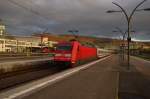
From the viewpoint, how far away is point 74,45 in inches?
1328

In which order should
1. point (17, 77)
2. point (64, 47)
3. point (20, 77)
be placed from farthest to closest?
1. point (64, 47)
2. point (20, 77)
3. point (17, 77)

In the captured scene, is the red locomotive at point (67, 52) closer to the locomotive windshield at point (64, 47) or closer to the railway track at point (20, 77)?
the locomotive windshield at point (64, 47)

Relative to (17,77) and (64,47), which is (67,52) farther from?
(17,77)

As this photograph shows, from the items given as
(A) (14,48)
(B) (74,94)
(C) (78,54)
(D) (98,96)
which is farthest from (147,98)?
(A) (14,48)

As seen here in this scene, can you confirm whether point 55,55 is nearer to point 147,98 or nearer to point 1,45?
point 147,98

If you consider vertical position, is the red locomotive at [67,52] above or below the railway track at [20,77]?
above

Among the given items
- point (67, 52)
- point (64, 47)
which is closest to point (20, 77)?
point (67, 52)

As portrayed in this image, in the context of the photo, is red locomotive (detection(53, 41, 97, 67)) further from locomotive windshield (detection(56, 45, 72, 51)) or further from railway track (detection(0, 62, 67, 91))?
railway track (detection(0, 62, 67, 91))

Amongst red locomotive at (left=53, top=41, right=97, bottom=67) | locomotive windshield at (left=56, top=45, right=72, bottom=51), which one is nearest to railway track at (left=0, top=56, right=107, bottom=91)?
red locomotive at (left=53, top=41, right=97, bottom=67)

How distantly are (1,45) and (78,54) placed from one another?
41.0 metres

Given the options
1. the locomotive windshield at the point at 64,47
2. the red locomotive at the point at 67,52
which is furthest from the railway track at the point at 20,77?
the locomotive windshield at the point at 64,47

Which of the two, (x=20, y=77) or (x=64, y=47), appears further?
(x=64, y=47)

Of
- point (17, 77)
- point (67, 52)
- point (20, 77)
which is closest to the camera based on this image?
point (17, 77)

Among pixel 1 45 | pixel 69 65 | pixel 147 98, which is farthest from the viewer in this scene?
pixel 1 45
